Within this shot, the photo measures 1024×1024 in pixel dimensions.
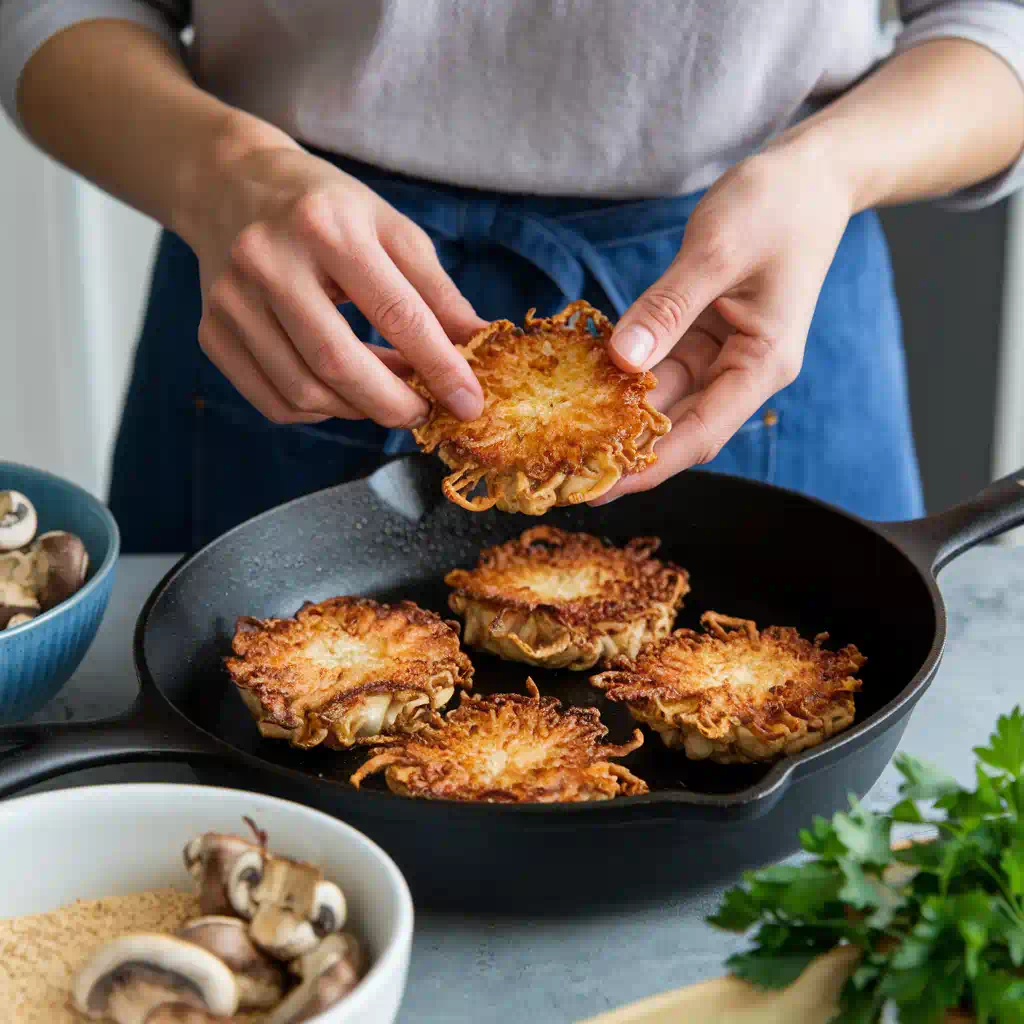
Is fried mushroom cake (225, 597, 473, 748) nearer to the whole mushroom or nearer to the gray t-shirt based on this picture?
the whole mushroom

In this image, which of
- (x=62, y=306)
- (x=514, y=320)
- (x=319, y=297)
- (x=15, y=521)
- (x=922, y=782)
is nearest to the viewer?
(x=922, y=782)

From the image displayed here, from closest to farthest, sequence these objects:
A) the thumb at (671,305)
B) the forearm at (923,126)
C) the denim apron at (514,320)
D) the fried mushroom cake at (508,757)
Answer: the fried mushroom cake at (508,757) < the thumb at (671,305) < the forearm at (923,126) < the denim apron at (514,320)

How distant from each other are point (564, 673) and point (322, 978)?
817mm

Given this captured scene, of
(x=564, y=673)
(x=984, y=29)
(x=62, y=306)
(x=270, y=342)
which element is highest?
(x=984, y=29)

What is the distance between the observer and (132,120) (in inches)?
74.4

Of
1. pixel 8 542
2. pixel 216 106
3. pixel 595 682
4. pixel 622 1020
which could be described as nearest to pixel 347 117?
pixel 216 106

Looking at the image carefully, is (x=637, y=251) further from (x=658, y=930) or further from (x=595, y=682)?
(x=658, y=930)

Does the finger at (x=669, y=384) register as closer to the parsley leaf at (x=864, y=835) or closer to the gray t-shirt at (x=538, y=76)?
the gray t-shirt at (x=538, y=76)

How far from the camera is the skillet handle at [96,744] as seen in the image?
1.18 meters

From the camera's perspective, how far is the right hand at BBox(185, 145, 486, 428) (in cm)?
151

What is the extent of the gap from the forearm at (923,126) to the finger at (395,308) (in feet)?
2.04

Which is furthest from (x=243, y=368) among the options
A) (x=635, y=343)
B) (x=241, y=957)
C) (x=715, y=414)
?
(x=241, y=957)

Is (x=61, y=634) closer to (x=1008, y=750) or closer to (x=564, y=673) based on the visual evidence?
(x=564, y=673)

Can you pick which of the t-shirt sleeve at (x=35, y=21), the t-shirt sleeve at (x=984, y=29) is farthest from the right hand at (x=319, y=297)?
the t-shirt sleeve at (x=984, y=29)
